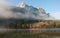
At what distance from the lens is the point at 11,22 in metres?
24.5

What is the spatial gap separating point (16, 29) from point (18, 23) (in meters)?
1.43

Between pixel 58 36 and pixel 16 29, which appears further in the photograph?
pixel 16 29

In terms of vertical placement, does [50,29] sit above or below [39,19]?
below

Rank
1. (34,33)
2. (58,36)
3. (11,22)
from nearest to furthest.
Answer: (58,36) < (34,33) < (11,22)

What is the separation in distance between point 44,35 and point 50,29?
2143 mm

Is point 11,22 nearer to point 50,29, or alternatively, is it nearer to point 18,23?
point 18,23

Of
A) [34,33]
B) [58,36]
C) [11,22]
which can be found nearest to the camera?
[58,36]

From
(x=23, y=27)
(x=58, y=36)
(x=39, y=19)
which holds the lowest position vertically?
(x=58, y=36)

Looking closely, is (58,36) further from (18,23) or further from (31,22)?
(18,23)

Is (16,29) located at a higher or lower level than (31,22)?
lower

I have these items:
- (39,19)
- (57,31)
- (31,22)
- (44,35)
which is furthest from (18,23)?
(57,31)

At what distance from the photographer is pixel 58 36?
68.2 ft

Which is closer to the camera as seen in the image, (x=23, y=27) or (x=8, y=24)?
(x=23, y=27)

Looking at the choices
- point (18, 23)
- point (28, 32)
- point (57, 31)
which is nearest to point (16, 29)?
point (18, 23)
